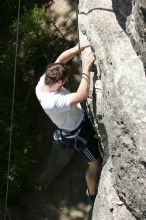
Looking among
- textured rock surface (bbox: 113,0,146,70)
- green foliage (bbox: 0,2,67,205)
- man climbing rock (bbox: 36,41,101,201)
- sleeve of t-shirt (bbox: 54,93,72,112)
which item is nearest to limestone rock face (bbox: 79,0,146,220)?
textured rock surface (bbox: 113,0,146,70)

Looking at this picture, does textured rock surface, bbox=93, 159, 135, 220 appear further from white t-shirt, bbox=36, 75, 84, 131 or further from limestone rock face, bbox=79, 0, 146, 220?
white t-shirt, bbox=36, 75, 84, 131

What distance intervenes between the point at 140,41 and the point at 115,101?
0.56 m

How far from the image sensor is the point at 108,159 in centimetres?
538

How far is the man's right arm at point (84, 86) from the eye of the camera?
490cm

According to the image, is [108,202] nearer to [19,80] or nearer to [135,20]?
[135,20]

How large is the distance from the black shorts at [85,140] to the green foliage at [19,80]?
193 cm

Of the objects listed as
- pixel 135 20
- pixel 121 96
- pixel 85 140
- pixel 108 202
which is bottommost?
pixel 108 202

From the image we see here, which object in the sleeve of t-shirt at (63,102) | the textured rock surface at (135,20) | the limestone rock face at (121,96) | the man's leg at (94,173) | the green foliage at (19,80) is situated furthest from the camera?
the green foliage at (19,80)

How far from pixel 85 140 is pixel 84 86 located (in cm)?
88

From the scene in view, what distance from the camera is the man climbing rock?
5031 mm

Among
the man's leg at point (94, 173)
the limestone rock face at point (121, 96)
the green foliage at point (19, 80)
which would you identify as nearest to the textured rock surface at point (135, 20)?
the limestone rock face at point (121, 96)

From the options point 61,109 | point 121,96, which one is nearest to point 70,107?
point 61,109

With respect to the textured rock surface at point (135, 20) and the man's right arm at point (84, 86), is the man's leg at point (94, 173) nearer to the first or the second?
the man's right arm at point (84, 86)

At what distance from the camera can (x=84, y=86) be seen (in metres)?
4.92
